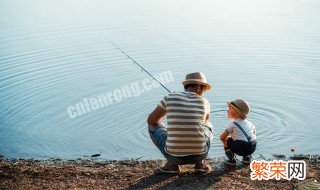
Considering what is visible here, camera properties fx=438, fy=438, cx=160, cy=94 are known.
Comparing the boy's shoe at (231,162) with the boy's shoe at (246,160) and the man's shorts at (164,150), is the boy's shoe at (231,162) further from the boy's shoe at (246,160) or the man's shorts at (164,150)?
the man's shorts at (164,150)

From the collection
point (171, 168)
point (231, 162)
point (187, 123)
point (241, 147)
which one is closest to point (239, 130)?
point (241, 147)

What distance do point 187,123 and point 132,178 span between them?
3.74ft

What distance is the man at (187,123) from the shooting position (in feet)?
16.6

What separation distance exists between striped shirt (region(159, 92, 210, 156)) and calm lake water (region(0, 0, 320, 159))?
7.87ft

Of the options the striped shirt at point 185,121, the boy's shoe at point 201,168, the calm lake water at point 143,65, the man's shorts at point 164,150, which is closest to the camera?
the striped shirt at point 185,121

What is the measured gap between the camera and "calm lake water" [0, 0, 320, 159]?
843cm

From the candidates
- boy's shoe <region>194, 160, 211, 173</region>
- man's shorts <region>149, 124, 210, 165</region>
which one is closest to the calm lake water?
boy's shoe <region>194, 160, 211, 173</region>

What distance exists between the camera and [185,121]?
5.07 meters

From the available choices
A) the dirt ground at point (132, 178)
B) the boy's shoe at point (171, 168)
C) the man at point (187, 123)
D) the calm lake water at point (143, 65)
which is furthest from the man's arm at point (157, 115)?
the calm lake water at point (143, 65)

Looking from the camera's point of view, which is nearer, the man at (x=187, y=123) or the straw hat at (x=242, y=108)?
the man at (x=187, y=123)

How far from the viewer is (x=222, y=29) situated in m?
16.7

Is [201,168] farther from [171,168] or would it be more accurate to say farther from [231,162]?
[231,162]

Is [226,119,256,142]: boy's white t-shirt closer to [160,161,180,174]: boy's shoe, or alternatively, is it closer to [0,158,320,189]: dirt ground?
[0,158,320,189]: dirt ground

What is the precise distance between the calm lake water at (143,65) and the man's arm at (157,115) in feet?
7.10
